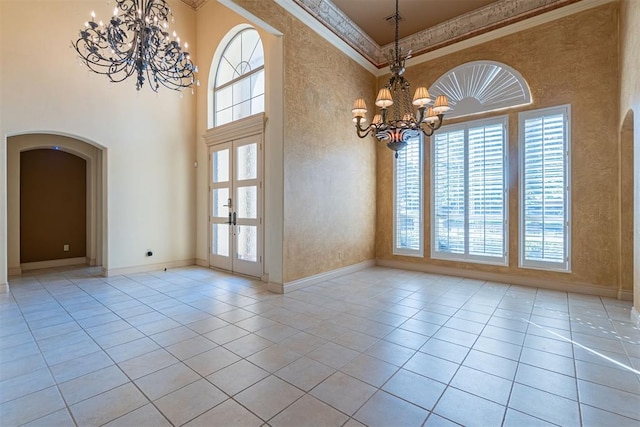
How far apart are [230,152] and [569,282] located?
6304mm

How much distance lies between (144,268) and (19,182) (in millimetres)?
2804

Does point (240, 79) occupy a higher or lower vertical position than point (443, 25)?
lower

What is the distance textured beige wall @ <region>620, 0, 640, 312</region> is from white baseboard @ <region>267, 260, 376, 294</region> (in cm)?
396

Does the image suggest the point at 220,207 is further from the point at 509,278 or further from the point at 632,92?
the point at 632,92

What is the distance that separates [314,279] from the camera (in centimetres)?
515

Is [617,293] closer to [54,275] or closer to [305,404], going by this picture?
[305,404]

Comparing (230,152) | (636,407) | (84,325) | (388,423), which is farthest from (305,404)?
(230,152)

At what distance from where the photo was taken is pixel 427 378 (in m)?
2.30

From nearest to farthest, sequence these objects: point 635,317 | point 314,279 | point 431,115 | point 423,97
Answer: point 635,317, point 423,97, point 431,115, point 314,279

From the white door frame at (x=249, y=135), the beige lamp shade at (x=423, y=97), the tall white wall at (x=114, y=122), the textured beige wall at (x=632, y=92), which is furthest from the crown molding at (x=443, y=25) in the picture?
the tall white wall at (x=114, y=122)

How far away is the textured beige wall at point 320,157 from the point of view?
4.70 meters

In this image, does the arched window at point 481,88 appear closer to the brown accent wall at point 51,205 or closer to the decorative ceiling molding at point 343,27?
the decorative ceiling molding at point 343,27

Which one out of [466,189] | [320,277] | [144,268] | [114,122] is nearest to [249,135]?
[114,122]

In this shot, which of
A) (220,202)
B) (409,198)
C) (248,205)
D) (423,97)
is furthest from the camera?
(220,202)
